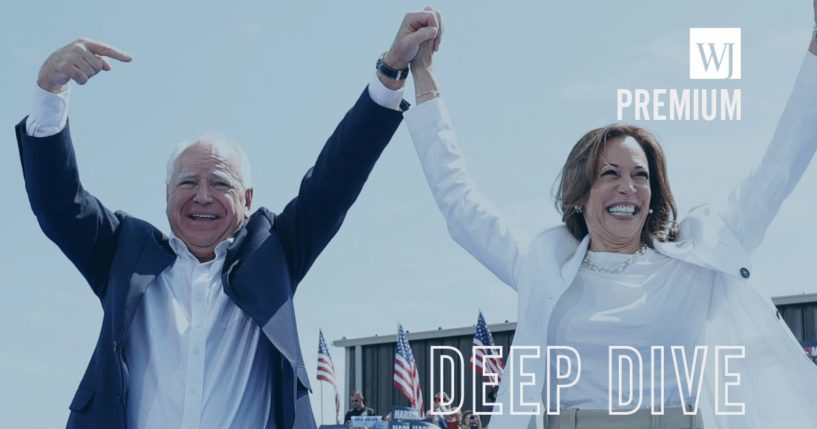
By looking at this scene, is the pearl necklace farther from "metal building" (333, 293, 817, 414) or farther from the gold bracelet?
"metal building" (333, 293, 817, 414)

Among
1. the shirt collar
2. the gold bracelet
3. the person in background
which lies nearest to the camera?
the shirt collar

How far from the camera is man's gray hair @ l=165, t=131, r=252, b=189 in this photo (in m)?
4.02

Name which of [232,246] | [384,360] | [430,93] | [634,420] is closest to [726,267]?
[634,420]

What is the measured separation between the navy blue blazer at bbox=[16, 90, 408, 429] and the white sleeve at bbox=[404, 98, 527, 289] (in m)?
0.22

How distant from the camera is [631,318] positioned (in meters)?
3.82

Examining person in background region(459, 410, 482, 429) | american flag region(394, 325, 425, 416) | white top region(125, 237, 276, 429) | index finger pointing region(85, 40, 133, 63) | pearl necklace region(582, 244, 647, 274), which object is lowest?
white top region(125, 237, 276, 429)

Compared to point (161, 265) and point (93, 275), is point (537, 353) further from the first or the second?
point (93, 275)

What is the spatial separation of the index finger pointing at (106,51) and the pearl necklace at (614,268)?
169 cm

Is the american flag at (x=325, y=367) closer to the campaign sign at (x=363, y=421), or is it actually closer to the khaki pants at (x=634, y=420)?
the campaign sign at (x=363, y=421)

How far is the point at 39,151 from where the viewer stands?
375cm

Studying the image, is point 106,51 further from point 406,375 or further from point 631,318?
point 406,375

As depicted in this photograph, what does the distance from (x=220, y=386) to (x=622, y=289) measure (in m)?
1.38

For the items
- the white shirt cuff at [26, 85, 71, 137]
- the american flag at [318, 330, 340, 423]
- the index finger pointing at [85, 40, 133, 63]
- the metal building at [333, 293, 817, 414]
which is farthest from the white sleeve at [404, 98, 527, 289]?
the metal building at [333, 293, 817, 414]

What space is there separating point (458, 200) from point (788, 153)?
1127 mm
